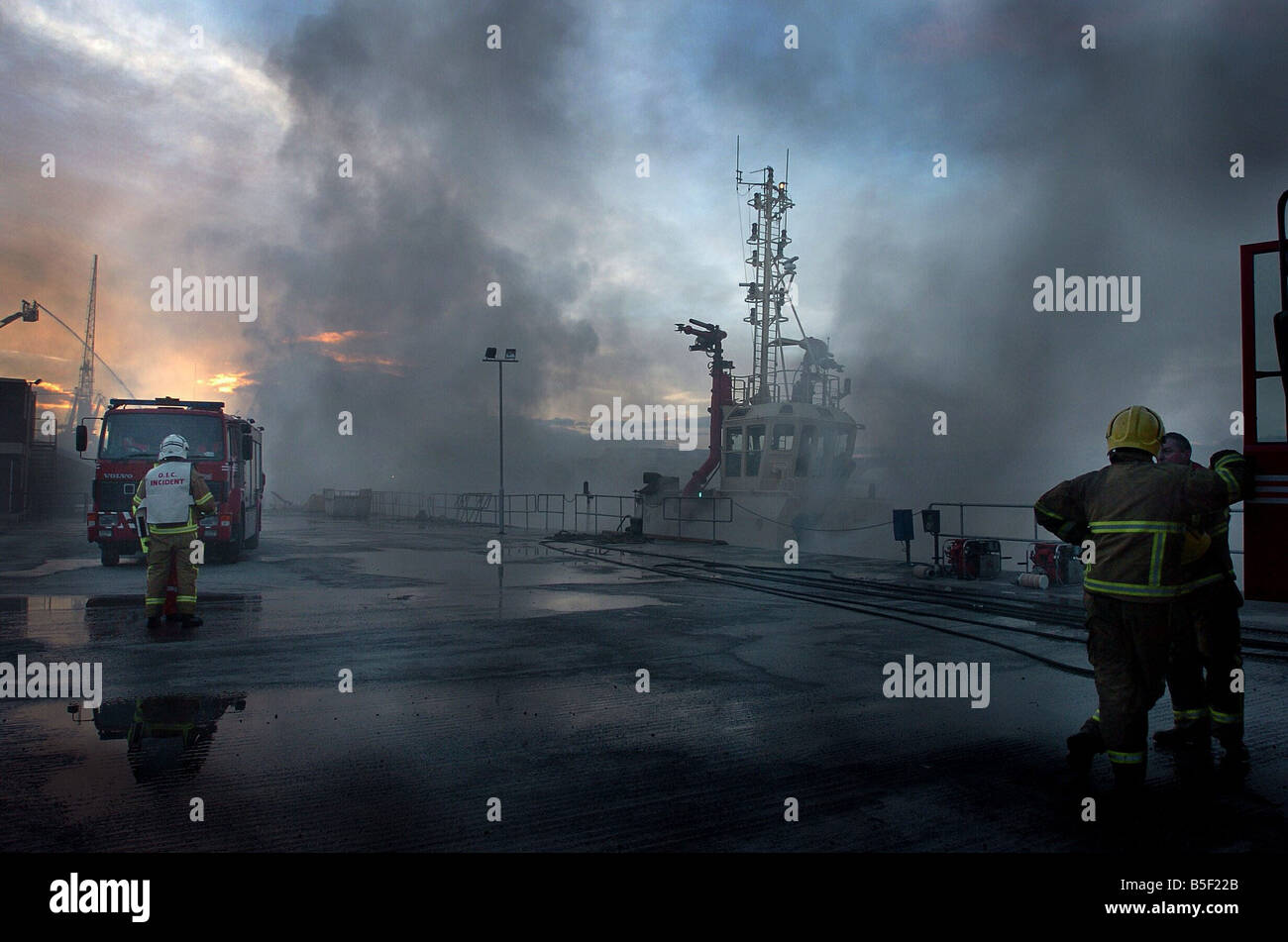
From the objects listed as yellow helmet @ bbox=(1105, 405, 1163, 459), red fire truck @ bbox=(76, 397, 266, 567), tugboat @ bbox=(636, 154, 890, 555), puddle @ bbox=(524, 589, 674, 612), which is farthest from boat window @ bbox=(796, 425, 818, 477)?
yellow helmet @ bbox=(1105, 405, 1163, 459)

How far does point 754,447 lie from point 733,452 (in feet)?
3.02

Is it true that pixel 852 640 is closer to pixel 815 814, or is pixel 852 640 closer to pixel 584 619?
pixel 584 619

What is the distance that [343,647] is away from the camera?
708 cm

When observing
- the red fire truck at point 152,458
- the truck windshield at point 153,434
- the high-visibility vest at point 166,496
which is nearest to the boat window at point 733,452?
the red fire truck at point 152,458

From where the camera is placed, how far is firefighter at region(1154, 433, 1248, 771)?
3.94m

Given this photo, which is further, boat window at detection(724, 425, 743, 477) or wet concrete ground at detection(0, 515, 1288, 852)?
boat window at detection(724, 425, 743, 477)

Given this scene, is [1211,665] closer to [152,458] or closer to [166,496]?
[166,496]

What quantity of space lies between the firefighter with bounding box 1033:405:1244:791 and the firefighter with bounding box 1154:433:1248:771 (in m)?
0.45

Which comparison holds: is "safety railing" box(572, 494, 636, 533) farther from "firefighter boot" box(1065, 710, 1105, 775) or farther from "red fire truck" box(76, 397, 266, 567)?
"firefighter boot" box(1065, 710, 1105, 775)

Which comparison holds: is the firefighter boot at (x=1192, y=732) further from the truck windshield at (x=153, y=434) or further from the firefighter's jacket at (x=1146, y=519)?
the truck windshield at (x=153, y=434)

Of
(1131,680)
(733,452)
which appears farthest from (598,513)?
(1131,680)

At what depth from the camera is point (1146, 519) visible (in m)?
3.51

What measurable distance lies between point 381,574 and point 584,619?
5828mm
